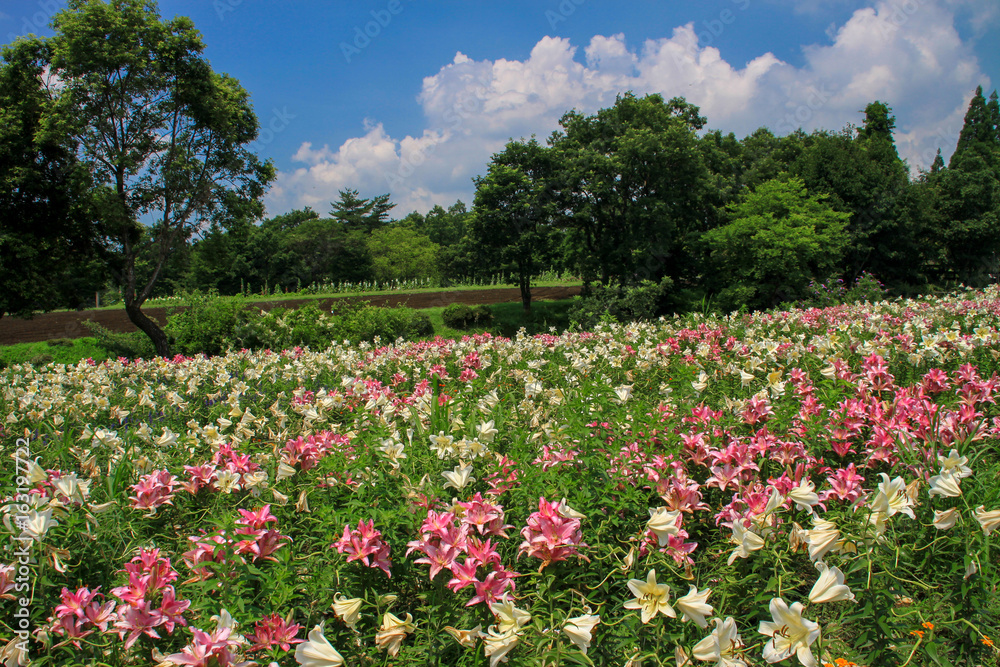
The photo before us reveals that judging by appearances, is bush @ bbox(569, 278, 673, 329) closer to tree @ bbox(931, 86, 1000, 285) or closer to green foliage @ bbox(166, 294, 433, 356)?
green foliage @ bbox(166, 294, 433, 356)

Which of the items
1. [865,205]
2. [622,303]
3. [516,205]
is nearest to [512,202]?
[516,205]

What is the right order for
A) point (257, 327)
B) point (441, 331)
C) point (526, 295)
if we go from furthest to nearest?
point (526, 295)
point (441, 331)
point (257, 327)

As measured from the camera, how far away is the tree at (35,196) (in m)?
10.5

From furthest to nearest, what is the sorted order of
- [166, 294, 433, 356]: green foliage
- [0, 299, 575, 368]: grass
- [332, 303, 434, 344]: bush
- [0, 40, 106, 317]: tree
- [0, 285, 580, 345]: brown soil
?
[0, 285, 580, 345]: brown soil → [0, 299, 575, 368]: grass → [332, 303, 434, 344]: bush → [0, 40, 106, 317]: tree → [166, 294, 433, 356]: green foliage

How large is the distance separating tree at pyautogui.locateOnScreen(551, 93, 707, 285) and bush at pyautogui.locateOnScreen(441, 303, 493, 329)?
453cm

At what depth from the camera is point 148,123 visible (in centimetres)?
1161

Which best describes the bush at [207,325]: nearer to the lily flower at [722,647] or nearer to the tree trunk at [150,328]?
the tree trunk at [150,328]

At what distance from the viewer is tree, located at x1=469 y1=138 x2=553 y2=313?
20172 millimetres

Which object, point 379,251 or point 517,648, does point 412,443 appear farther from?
point 379,251

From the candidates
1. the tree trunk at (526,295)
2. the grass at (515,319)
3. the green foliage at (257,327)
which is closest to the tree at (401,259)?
the grass at (515,319)

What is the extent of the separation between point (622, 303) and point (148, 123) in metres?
14.2

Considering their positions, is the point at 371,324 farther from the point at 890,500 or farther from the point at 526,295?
the point at 890,500

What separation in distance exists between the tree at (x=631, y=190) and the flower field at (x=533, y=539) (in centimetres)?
1790

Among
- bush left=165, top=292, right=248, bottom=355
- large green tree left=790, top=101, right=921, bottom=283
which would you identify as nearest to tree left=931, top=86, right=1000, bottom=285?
large green tree left=790, top=101, right=921, bottom=283
